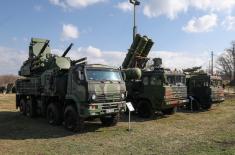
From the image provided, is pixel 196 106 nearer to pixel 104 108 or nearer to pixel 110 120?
pixel 110 120

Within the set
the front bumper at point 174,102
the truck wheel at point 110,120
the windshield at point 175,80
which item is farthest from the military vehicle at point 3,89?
the truck wheel at point 110,120

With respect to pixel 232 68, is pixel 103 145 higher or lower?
lower

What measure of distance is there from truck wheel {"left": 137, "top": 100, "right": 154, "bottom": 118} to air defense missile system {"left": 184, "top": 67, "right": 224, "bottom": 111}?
16.3ft

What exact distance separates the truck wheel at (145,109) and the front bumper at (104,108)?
4.15 m

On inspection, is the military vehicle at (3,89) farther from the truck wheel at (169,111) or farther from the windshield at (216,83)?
the truck wheel at (169,111)

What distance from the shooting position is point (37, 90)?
1719 centimetres

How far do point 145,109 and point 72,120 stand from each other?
214 inches

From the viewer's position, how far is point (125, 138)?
490 inches

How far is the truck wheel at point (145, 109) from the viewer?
18.4 meters

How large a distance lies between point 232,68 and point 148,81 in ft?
227

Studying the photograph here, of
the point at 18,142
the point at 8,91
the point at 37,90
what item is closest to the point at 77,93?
the point at 18,142

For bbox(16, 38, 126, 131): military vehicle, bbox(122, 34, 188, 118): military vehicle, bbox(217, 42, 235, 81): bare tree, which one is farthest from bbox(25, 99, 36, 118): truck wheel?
bbox(217, 42, 235, 81): bare tree

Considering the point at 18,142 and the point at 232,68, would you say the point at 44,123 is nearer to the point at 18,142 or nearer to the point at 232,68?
the point at 18,142

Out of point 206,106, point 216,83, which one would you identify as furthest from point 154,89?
point 216,83
